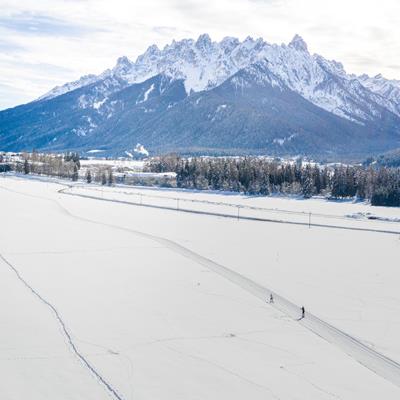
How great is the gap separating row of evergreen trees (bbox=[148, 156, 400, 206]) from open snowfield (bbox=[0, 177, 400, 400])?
226ft

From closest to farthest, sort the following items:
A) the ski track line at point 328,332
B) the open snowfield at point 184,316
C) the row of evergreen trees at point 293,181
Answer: the open snowfield at point 184,316 → the ski track line at point 328,332 → the row of evergreen trees at point 293,181

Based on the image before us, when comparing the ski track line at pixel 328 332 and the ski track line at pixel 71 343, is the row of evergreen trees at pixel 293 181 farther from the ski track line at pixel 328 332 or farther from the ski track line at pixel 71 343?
the ski track line at pixel 71 343

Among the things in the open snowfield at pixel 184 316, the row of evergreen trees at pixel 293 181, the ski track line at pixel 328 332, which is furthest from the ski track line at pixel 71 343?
the row of evergreen trees at pixel 293 181

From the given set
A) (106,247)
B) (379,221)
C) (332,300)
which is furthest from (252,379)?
(379,221)

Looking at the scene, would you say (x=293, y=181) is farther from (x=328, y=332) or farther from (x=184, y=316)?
(x=328, y=332)

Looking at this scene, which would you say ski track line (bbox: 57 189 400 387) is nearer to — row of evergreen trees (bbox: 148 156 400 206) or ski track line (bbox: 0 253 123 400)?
ski track line (bbox: 0 253 123 400)

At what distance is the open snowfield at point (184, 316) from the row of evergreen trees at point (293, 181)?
68.8m

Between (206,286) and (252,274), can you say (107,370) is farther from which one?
(252,274)

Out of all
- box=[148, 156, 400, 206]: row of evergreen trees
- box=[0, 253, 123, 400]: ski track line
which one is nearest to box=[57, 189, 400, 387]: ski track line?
box=[0, 253, 123, 400]: ski track line

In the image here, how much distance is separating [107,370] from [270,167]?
13612 centimetres

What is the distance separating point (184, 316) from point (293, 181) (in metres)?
119

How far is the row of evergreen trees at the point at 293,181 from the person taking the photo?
127 metres

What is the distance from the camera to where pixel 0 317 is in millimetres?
29969

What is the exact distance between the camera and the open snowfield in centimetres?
2269
